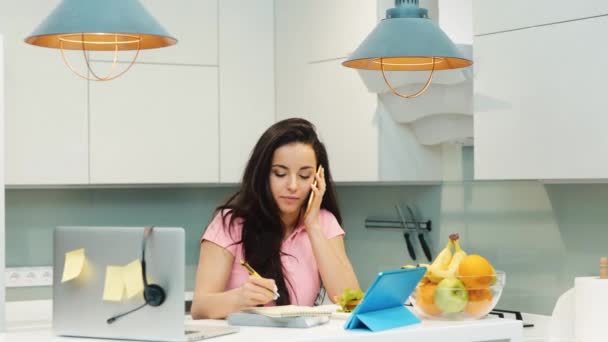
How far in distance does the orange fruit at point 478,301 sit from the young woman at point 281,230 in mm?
814

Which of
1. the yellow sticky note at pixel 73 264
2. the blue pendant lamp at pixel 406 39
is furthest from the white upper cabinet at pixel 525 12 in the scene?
the yellow sticky note at pixel 73 264

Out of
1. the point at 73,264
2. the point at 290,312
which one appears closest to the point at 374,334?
the point at 290,312

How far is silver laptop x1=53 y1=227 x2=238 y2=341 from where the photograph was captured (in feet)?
6.93

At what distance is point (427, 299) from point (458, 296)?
0.22 ft

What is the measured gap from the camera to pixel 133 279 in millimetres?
2133

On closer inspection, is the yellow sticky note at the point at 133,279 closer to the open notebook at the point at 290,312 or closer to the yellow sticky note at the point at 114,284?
the yellow sticky note at the point at 114,284

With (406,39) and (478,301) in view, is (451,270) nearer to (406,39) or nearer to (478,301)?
(478,301)

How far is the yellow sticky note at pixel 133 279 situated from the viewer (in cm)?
213

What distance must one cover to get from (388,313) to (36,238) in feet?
8.03

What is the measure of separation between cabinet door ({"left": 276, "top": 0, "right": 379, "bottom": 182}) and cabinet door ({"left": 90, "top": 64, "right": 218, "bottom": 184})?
0.32 metres

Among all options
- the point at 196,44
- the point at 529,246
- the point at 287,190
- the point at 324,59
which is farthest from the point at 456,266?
the point at 196,44

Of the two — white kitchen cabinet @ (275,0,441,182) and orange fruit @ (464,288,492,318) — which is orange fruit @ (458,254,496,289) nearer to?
orange fruit @ (464,288,492,318)

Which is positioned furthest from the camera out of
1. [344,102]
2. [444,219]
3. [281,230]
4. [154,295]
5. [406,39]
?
[444,219]

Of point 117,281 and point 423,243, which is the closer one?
point 117,281
